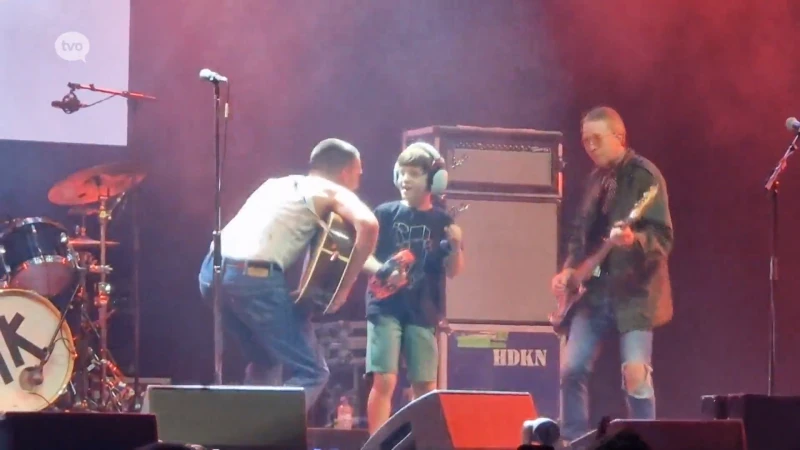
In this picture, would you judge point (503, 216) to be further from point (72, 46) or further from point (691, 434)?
point (691, 434)

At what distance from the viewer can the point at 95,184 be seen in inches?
237

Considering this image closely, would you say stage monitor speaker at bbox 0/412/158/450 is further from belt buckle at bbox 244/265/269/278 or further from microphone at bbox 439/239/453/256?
microphone at bbox 439/239/453/256

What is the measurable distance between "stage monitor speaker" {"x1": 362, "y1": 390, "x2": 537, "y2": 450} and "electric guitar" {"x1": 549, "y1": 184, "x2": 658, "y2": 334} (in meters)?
3.18

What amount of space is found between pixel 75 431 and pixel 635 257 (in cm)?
413

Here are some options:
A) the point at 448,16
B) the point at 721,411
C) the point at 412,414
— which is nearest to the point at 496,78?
the point at 448,16

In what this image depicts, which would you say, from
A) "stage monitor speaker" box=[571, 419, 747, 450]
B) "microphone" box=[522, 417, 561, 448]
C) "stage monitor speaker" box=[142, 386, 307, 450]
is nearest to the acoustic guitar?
"stage monitor speaker" box=[142, 386, 307, 450]

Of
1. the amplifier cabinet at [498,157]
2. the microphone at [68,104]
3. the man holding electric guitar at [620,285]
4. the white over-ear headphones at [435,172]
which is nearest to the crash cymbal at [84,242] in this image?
the microphone at [68,104]

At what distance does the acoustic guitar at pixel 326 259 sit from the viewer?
5.73m

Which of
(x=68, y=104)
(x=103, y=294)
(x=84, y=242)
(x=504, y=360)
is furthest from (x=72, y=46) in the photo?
(x=504, y=360)

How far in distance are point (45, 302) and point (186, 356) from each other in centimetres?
90

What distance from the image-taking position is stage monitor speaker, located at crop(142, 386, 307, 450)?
3338mm

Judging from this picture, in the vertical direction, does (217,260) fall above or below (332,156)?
below

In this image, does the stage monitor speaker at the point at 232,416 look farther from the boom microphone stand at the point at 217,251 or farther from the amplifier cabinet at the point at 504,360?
the amplifier cabinet at the point at 504,360

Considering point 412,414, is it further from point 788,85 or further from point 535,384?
point 788,85
